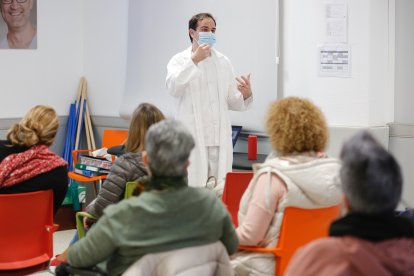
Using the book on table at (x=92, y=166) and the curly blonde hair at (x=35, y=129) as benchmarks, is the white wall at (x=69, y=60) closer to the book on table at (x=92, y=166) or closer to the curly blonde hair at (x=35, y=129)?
the book on table at (x=92, y=166)

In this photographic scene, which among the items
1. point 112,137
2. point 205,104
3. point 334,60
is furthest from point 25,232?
point 112,137

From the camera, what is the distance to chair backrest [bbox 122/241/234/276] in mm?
1759

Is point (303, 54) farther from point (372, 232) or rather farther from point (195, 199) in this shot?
point (372, 232)

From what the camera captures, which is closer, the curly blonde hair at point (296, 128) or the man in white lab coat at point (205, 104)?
the curly blonde hair at point (296, 128)

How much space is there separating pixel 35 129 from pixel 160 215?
126cm

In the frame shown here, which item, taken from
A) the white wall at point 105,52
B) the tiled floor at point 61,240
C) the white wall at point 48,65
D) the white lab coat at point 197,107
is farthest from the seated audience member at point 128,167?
Answer: the white wall at point 48,65

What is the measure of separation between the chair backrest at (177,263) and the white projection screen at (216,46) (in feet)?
6.45

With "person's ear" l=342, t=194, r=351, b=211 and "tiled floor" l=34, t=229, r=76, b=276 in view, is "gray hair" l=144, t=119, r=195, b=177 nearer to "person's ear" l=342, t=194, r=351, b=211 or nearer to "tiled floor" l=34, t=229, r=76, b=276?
"person's ear" l=342, t=194, r=351, b=211

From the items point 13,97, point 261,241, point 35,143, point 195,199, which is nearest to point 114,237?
point 195,199

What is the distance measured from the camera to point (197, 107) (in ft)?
11.2

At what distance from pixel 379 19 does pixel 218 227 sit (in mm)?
2480

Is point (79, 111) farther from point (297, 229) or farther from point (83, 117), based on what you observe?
point (297, 229)

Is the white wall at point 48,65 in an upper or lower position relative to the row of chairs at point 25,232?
upper

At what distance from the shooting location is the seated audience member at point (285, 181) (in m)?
2.05
